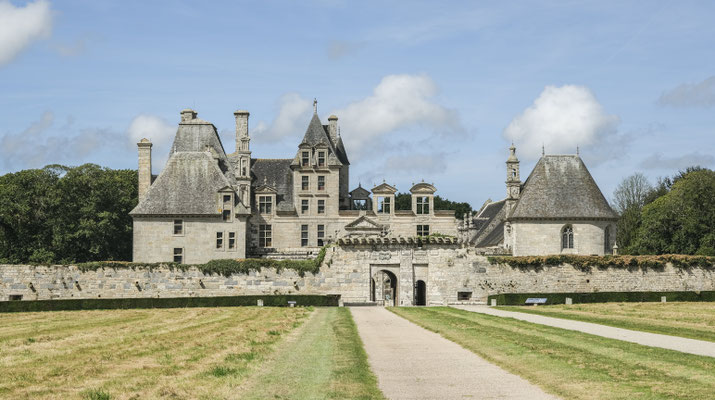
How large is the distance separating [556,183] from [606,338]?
133ft

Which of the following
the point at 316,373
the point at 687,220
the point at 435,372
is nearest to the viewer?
the point at 316,373

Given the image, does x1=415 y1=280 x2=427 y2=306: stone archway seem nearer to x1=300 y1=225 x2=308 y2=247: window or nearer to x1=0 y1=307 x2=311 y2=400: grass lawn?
x1=300 y1=225 x2=308 y2=247: window

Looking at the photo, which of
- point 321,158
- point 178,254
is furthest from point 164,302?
point 321,158

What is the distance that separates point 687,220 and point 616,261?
15622mm

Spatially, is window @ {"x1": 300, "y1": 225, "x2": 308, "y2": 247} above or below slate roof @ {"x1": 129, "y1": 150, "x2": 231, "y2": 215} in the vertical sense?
below

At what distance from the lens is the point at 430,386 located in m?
14.9

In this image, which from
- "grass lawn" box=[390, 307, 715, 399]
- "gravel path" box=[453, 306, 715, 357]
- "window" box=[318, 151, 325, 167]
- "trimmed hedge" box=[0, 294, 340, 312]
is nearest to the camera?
"grass lawn" box=[390, 307, 715, 399]

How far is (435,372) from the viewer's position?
1669 centimetres

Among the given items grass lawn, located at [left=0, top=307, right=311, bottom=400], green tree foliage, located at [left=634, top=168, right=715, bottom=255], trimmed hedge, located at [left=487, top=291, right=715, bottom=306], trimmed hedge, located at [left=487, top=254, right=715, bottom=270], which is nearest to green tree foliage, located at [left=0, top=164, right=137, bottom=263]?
grass lawn, located at [left=0, top=307, right=311, bottom=400]

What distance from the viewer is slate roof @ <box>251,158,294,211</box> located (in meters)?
69.8

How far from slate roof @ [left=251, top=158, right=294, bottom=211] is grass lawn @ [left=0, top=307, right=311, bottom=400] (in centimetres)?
3432

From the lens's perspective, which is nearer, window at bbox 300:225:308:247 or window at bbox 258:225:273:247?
window at bbox 258:225:273:247

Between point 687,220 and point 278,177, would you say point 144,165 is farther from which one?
point 687,220

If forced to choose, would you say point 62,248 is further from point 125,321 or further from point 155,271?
point 125,321
